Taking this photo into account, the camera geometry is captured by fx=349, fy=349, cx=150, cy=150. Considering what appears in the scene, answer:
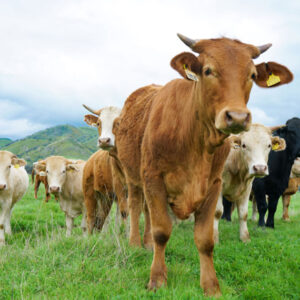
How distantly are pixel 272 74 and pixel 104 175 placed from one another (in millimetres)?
4501

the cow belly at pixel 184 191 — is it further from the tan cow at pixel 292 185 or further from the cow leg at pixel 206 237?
the tan cow at pixel 292 185

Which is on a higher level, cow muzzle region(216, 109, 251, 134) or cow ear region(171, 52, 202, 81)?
cow ear region(171, 52, 202, 81)

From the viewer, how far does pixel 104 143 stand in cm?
598

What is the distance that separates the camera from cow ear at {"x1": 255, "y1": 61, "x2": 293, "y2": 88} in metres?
3.65

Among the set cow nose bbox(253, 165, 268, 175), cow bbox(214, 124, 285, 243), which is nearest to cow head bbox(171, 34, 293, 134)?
cow nose bbox(253, 165, 268, 175)

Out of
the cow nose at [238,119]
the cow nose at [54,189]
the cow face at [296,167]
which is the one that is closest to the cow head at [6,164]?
the cow nose at [54,189]

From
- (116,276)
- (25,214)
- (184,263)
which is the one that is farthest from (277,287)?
(25,214)

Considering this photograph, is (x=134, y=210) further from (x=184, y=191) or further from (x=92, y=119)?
(x=92, y=119)

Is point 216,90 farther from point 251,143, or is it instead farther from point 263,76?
point 251,143

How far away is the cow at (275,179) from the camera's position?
8.20 meters

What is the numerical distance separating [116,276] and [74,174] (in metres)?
6.26

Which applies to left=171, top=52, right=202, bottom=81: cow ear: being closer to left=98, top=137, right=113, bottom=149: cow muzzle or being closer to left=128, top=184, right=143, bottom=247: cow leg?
left=128, top=184, right=143, bottom=247: cow leg

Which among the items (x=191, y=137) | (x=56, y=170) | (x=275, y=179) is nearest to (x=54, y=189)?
(x=56, y=170)

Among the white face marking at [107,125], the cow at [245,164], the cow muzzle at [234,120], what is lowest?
the cow at [245,164]
